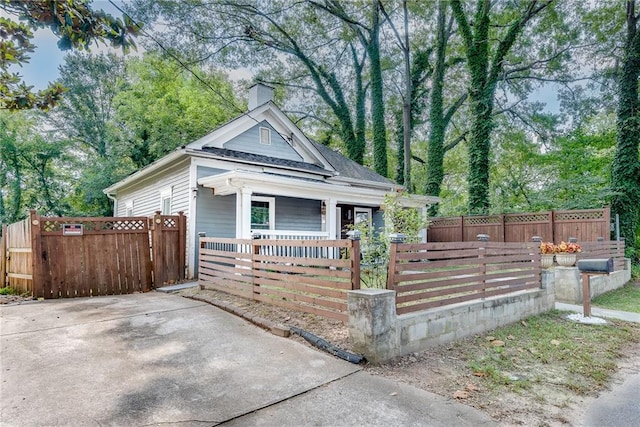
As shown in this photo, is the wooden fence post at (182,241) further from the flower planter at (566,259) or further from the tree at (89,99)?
the tree at (89,99)

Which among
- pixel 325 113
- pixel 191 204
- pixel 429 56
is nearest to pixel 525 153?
pixel 429 56

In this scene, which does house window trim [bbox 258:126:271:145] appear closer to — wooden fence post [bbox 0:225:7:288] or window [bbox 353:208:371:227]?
window [bbox 353:208:371:227]

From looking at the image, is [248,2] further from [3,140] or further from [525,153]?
[525,153]

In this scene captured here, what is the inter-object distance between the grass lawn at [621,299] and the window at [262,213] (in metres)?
8.29

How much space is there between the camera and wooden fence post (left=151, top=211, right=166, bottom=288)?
779cm

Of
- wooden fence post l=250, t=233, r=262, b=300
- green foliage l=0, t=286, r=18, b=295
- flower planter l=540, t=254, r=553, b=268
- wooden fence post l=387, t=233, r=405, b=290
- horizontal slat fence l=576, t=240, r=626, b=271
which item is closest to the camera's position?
wooden fence post l=387, t=233, r=405, b=290

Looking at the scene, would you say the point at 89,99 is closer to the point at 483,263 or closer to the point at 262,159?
the point at 262,159

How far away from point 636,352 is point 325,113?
75.0ft

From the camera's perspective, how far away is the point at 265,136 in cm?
1141

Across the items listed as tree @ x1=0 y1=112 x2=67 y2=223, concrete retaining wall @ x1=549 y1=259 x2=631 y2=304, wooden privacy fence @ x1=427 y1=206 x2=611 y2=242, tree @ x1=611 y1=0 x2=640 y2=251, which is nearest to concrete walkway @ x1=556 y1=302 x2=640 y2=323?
concrete retaining wall @ x1=549 y1=259 x2=631 y2=304

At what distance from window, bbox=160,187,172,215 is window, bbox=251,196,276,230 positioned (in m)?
2.70

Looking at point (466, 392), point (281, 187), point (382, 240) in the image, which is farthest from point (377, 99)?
point (466, 392)

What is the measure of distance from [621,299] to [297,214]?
28.5 ft

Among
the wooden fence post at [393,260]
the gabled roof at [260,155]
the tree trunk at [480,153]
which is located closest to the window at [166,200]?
the gabled roof at [260,155]
